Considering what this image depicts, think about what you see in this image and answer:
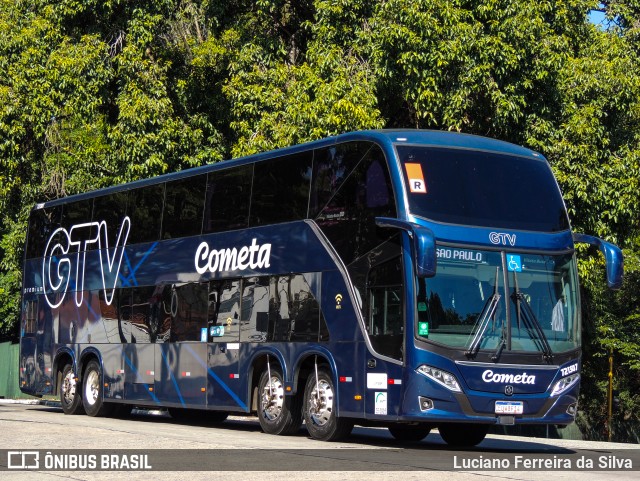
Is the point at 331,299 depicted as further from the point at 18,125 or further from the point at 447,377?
the point at 18,125

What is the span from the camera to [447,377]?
15.0 m

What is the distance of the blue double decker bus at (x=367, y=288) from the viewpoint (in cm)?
1512

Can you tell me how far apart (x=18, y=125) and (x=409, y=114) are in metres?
9.28

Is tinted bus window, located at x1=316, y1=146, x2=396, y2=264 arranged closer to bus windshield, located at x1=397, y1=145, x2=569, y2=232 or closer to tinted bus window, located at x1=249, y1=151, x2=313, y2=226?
bus windshield, located at x1=397, y1=145, x2=569, y2=232

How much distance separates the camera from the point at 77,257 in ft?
78.9

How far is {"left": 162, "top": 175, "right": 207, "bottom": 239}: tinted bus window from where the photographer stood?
20.2 meters

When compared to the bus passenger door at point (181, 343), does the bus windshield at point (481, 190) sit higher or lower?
higher

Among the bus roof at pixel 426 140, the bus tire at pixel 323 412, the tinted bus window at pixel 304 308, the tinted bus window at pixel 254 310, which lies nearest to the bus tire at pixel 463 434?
the bus tire at pixel 323 412

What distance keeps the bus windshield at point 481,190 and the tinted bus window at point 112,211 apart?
8479 mm

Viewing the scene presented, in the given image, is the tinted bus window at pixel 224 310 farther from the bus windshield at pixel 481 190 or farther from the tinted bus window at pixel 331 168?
the bus windshield at pixel 481 190

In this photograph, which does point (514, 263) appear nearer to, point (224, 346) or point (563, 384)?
point (563, 384)

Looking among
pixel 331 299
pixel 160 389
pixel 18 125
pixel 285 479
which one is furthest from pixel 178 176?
pixel 285 479

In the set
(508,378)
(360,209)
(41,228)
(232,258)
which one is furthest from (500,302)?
(41,228)

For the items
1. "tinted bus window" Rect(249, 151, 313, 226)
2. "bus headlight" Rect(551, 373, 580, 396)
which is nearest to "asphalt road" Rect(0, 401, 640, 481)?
"bus headlight" Rect(551, 373, 580, 396)
